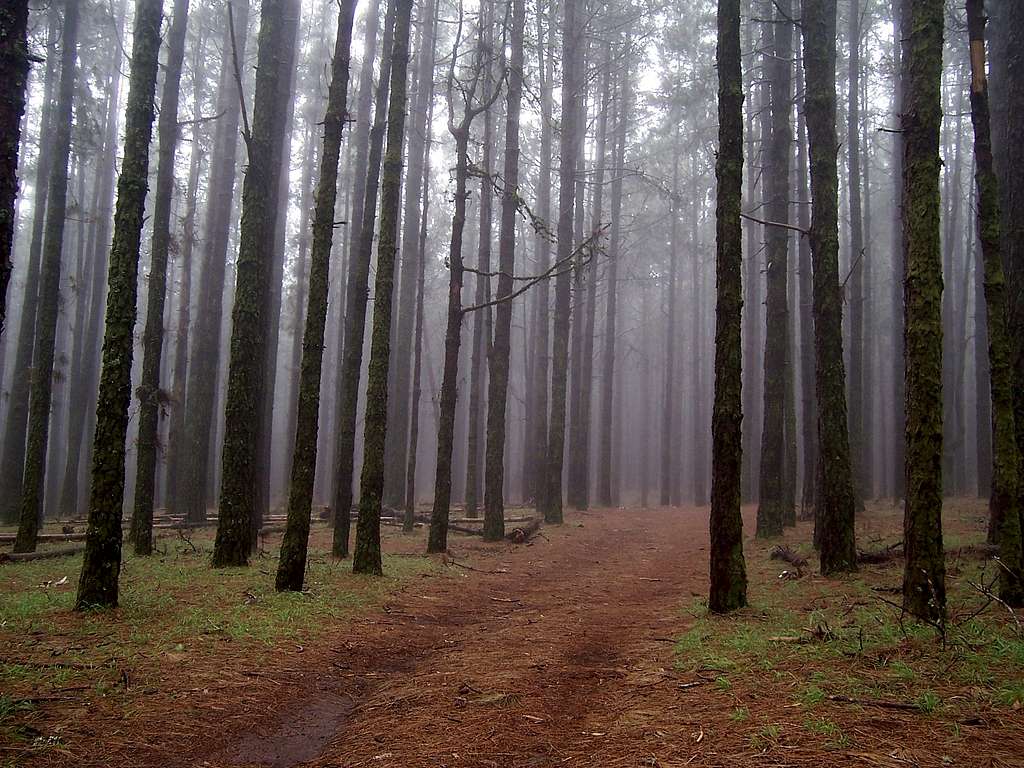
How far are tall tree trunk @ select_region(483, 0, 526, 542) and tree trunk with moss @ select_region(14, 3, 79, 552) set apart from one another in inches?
326

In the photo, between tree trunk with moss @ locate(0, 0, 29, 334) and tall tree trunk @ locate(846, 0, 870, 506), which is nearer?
tree trunk with moss @ locate(0, 0, 29, 334)

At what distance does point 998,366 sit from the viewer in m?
7.23

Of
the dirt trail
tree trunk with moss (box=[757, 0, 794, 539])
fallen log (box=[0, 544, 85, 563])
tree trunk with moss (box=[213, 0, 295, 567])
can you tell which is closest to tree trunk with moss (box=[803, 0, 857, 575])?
the dirt trail

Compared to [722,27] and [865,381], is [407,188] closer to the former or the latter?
[722,27]

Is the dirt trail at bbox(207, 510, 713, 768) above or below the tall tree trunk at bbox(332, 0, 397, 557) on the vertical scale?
below

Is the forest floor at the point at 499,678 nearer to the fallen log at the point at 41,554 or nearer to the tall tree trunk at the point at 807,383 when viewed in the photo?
the fallen log at the point at 41,554

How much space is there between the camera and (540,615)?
8.45 metres

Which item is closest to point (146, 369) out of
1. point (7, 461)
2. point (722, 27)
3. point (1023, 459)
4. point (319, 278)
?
point (319, 278)

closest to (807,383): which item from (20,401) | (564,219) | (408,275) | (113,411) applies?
(564,219)

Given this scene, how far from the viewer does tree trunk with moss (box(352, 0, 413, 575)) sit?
1040 centimetres

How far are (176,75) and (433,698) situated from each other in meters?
14.3

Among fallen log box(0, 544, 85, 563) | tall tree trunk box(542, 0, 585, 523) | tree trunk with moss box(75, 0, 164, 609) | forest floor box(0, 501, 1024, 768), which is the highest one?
tall tree trunk box(542, 0, 585, 523)

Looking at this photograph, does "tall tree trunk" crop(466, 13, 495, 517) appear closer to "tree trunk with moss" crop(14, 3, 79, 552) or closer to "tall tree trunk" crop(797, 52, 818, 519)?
"tall tree trunk" crop(797, 52, 818, 519)

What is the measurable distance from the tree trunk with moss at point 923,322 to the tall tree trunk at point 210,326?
39.4 feet
